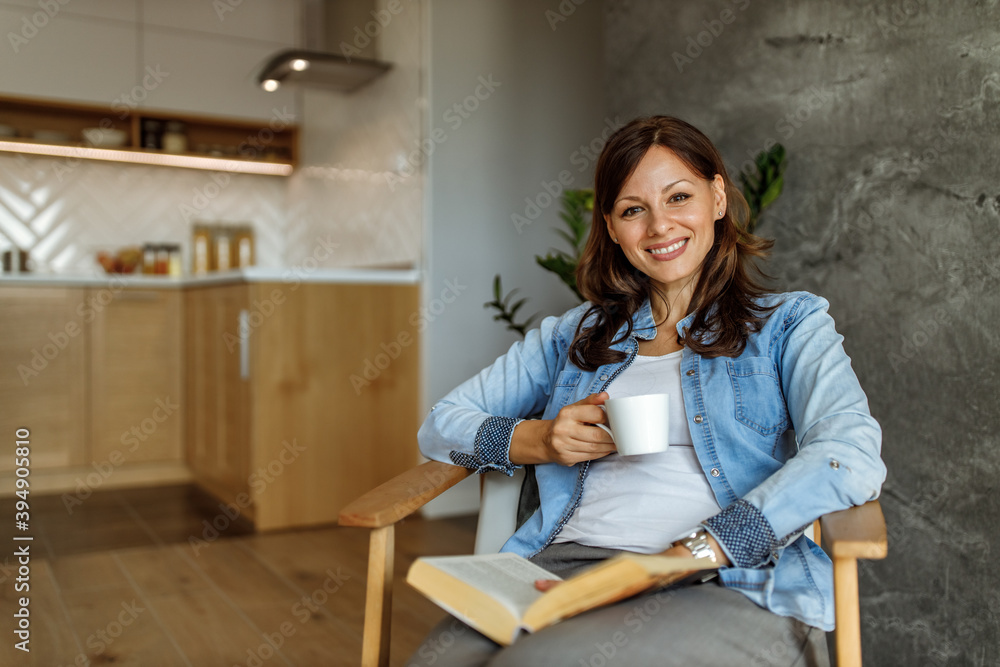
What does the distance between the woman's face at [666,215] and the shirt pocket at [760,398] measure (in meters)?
0.19

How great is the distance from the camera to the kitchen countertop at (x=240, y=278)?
313 centimetres

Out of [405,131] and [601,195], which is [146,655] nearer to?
[601,195]

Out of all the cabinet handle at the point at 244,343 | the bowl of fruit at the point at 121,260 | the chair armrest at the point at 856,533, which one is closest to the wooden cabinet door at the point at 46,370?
the bowl of fruit at the point at 121,260

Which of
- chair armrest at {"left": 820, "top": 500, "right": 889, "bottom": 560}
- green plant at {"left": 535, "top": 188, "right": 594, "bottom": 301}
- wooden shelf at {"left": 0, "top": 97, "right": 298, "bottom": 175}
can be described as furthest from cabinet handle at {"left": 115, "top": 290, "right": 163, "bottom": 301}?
chair armrest at {"left": 820, "top": 500, "right": 889, "bottom": 560}

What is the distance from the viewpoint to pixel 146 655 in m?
1.98

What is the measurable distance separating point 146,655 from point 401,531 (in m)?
1.22

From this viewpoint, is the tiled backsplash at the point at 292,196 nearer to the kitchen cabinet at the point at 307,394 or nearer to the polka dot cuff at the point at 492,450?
the kitchen cabinet at the point at 307,394

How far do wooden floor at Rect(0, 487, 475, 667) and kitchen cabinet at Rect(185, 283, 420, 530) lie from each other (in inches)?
7.1

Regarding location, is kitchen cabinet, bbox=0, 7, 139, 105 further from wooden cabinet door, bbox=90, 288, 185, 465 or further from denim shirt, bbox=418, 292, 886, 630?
denim shirt, bbox=418, 292, 886, 630

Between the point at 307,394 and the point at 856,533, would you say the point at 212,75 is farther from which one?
the point at 856,533

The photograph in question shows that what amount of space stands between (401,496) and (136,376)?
10.5ft

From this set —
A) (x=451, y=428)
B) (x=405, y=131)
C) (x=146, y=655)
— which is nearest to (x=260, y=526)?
(x=146, y=655)

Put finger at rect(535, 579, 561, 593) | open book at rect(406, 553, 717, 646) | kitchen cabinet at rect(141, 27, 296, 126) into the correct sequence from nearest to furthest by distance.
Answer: open book at rect(406, 553, 717, 646) → finger at rect(535, 579, 561, 593) → kitchen cabinet at rect(141, 27, 296, 126)

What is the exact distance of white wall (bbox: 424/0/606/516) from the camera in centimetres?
344
